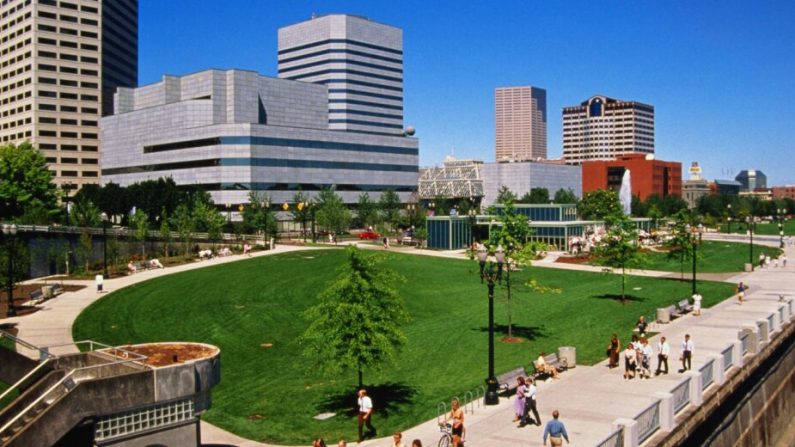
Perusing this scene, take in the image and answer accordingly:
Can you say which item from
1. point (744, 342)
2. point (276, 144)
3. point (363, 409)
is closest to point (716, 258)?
point (744, 342)

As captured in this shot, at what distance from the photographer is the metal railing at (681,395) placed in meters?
20.7

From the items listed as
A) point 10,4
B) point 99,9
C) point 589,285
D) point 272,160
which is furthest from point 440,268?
point 10,4

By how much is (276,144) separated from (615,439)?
12299 centimetres

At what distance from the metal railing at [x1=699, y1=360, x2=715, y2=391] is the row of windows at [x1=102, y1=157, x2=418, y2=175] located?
373ft

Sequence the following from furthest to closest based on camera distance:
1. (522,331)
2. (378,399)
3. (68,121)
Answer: (68,121) < (522,331) < (378,399)

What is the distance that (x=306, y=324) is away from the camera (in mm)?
38688

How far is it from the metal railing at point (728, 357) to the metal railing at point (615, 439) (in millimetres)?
11064

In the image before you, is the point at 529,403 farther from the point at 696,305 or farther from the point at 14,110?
the point at 14,110

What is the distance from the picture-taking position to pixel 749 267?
63656 millimetres

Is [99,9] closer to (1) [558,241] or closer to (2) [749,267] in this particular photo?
(1) [558,241]

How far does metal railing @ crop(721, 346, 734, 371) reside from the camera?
2598 cm

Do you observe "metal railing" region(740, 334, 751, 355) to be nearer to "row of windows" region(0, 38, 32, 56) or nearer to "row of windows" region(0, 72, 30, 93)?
"row of windows" region(0, 38, 32, 56)

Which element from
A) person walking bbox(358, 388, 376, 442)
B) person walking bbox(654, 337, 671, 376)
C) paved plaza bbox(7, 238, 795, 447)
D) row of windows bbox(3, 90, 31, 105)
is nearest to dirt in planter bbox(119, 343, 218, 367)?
paved plaza bbox(7, 238, 795, 447)

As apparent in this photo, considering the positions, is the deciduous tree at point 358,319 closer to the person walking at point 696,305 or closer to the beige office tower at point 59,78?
the person walking at point 696,305
